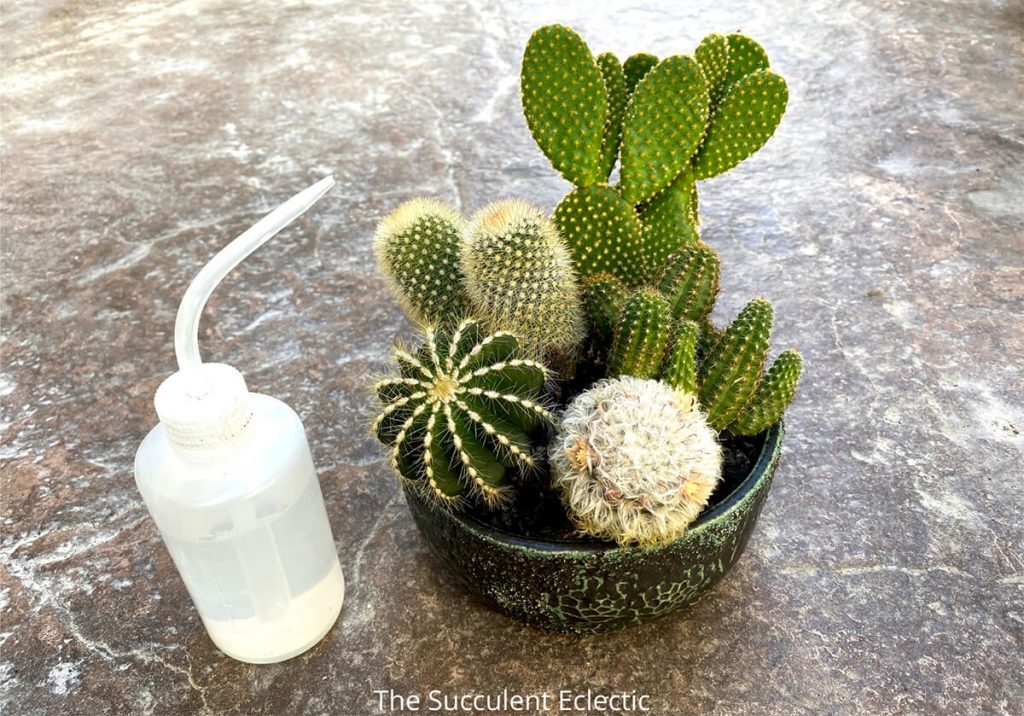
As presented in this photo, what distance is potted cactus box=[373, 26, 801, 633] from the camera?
61cm

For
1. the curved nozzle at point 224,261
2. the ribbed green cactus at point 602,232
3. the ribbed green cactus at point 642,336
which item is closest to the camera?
the curved nozzle at point 224,261

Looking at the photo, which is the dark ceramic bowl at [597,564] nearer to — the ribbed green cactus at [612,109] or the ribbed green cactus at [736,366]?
the ribbed green cactus at [736,366]

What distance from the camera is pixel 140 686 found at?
726mm

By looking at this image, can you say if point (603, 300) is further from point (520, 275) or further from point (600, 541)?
point (600, 541)

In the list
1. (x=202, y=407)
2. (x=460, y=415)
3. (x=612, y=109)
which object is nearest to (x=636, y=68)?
(x=612, y=109)

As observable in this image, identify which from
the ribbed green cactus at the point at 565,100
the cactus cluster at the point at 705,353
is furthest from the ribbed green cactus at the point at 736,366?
the ribbed green cactus at the point at 565,100

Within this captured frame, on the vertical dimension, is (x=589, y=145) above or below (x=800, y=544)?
above

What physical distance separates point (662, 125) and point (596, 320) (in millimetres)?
182

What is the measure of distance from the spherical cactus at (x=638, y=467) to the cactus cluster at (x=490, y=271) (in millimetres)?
120

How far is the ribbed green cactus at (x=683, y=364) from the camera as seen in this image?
67cm

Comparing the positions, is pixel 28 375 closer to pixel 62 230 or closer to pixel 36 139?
pixel 62 230

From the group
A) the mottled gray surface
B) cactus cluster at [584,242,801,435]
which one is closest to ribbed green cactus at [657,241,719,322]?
cactus cluster at [584,242,801,435]

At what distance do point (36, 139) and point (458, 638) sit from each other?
1317 millimetres

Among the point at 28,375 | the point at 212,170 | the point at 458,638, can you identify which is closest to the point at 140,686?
the point at 458,638
